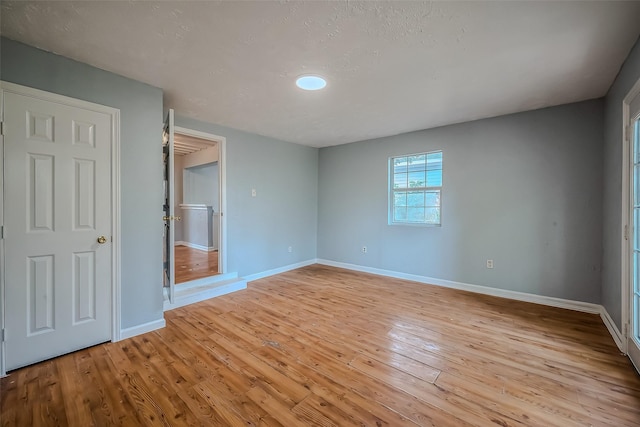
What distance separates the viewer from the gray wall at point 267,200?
4.07m

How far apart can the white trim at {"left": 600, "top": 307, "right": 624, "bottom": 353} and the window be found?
1.98 m

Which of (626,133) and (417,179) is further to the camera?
(417,179)

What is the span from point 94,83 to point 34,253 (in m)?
1.46

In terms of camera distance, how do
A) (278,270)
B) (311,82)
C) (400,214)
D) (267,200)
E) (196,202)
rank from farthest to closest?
(196,202) → (278,270) → (267,200) → (400,214) → (311,82)

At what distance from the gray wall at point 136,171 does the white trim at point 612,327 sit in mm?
4182

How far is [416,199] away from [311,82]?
8.75 feet

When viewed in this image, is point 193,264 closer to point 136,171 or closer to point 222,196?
point 222,196

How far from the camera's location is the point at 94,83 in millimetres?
2229

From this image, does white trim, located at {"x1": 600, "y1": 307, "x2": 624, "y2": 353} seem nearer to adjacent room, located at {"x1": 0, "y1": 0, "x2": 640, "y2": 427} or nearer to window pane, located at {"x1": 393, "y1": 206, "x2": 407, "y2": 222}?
adjacent room, located at {"x1": 0, "y1": 0, "x2": 640, "y2": 427}

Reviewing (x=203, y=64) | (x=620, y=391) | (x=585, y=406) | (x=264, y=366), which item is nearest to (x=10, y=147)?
(x=203, y=64)

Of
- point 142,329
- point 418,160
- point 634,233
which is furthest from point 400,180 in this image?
point 142,329

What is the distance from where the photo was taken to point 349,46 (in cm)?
191

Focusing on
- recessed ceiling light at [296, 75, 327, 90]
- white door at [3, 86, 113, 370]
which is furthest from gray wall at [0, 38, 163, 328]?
recessed ceiling light at [296, 75, 327, 90]

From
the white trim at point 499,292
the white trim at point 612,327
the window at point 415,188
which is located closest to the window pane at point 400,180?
the window at point 415,188
